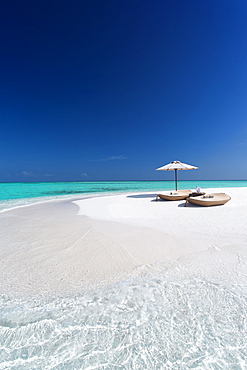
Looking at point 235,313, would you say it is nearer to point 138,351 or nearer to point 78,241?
point 138,351

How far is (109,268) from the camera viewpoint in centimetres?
258

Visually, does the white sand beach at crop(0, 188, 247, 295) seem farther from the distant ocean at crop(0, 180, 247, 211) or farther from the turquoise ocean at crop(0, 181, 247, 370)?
the distant ocean at crop(0, 180, 247, 211)

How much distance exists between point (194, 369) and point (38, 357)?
3.70ft

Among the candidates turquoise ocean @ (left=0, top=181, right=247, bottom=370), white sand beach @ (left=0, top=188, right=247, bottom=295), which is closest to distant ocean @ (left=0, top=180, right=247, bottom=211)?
white sand beach @ (left=0, top=188, right=247, bottom=295)

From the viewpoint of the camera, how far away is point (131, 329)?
58.8 inches

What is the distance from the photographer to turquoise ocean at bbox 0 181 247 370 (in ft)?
4.09

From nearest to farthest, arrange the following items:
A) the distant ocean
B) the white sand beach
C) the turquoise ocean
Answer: the turquoise ocean < the white sand beach < the distant ocean

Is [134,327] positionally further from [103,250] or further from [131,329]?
[103,250]

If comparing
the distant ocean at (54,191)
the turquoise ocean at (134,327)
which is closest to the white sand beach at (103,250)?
the turquoise ocean at (134,327)

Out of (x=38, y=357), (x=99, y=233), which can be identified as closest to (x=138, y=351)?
(x=38, y=357)

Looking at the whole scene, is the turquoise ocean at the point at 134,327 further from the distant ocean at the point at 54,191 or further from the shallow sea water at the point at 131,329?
the distant ocean at the point at 54,191

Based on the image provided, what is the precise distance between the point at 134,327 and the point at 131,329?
0.12 feet

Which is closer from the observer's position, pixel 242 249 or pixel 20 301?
pixel 20 301

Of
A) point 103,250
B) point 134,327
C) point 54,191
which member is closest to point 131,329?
point 134,327
